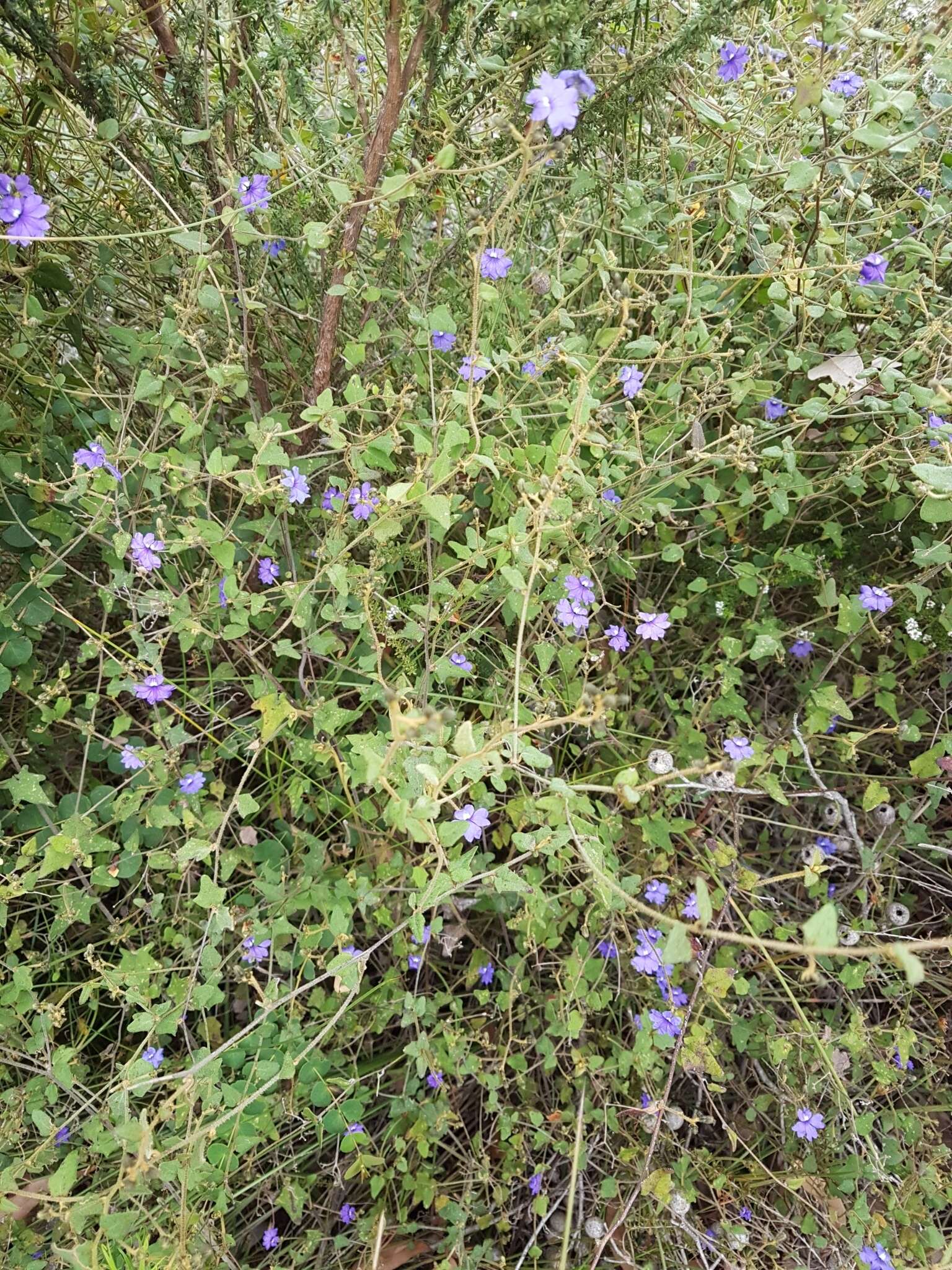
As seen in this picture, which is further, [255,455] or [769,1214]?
[769,1214]

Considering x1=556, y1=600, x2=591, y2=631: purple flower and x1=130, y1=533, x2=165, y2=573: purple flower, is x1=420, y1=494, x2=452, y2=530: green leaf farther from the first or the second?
x1=130, y1=533, x2=165, y2=573: purple flower

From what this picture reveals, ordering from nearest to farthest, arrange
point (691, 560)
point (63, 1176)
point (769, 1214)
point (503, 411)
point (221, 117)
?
point (63, 1176) < point (503, 411) < point (221, 117) < point (769, 1214) < point (691, 560)

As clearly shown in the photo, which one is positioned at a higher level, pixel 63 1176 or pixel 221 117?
pixel 221 117

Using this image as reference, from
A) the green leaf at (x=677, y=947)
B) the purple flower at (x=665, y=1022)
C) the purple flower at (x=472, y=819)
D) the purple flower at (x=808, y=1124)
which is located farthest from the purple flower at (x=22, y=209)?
the purple flower at (x=808, y=1124)

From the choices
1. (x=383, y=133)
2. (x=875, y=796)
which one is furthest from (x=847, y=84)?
(x=875, y=796)

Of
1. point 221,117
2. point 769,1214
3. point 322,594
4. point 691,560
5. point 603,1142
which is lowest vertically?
point 769,1214

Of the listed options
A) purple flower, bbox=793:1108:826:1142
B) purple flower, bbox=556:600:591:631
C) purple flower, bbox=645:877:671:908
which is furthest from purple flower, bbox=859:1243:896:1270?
purple flower, bbox=556:600:591:631

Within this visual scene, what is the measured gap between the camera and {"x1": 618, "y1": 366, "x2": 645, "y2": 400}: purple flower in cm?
157

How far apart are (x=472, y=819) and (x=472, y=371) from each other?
0.75 m

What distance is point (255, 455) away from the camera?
139 centimetres

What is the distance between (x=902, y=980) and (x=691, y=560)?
3.51ft

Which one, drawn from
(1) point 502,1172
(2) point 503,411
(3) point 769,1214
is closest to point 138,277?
(2) point 503,411

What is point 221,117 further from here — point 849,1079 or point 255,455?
point 849,1079

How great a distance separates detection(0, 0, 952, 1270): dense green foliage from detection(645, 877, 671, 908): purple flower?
2cm
